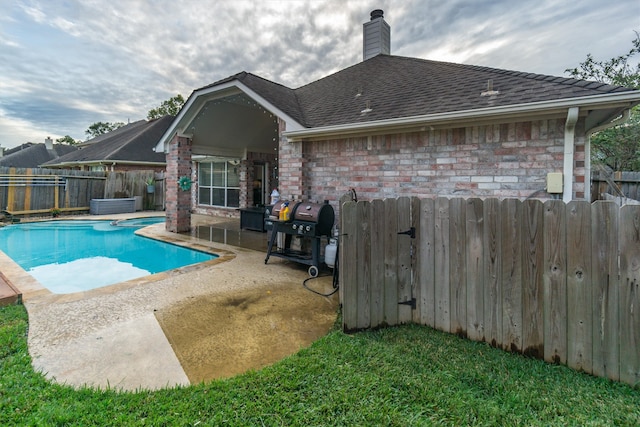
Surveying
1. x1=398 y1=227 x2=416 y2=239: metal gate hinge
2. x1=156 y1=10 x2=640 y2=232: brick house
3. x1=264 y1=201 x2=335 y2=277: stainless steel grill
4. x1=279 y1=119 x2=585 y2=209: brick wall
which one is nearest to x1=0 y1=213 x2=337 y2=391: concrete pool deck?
x1=264 y1=201 x2=335 y2=277: stainless steel grill

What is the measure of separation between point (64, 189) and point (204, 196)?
6115 mm

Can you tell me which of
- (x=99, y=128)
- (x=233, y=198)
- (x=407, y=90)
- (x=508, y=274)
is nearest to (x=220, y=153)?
(x=233, y=198)

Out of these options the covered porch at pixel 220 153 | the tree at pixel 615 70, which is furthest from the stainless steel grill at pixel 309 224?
the tree at pixel 615 70

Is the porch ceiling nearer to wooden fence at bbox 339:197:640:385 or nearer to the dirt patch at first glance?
the dirt patch

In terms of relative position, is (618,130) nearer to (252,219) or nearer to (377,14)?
(377,14)

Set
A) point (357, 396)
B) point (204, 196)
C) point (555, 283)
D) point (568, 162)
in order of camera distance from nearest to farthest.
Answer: point (357, 396) < point (555, 283) < point (568, 162) < point (204, 196)

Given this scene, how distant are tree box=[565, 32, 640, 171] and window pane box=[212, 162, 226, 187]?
47.7 feet

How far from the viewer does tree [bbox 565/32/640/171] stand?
33.9 feet

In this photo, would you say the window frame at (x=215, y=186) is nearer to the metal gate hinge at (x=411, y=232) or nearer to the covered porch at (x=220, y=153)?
the covered porch at (x=220, y=153)

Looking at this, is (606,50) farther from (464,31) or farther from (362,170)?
Result: (362,170)

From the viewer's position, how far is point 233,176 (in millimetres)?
13914

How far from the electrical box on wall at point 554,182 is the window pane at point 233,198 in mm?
11746

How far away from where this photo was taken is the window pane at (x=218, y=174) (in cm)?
1435

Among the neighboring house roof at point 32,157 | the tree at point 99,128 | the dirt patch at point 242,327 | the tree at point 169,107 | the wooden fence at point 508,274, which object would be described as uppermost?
the tree at point 99,128
